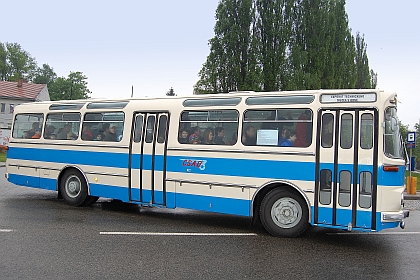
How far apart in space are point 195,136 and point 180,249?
3072mm

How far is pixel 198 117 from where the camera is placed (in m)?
10.3

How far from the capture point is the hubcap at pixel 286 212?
29.3 feet

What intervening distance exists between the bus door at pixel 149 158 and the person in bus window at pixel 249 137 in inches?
78.9

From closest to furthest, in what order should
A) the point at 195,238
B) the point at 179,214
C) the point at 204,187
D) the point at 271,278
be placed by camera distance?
the point at 271,278, the point at 195,238, the point at 204,187, the point at 179,214

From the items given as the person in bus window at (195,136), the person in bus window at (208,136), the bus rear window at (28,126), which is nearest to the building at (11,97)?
the bus rear window at (28,126)

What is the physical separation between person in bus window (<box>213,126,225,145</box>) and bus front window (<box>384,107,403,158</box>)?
3223 millimetres

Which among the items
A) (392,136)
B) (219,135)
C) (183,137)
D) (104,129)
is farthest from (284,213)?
(104,129)

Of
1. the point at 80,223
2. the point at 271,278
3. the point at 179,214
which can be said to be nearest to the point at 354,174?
the point at 271,278

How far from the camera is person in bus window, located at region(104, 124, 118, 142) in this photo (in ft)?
37.7

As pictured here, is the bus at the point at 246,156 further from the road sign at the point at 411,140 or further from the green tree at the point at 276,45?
the green tree at the point at 276,45

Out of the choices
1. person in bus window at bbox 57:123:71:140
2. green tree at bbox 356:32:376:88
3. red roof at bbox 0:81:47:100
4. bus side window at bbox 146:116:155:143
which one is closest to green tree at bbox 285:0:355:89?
green tree at bbox 356:32:376:88

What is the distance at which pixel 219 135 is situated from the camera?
9922 mm

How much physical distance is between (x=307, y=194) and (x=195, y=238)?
7.34ft

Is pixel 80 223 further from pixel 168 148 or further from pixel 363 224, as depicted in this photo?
pixel 363 224
